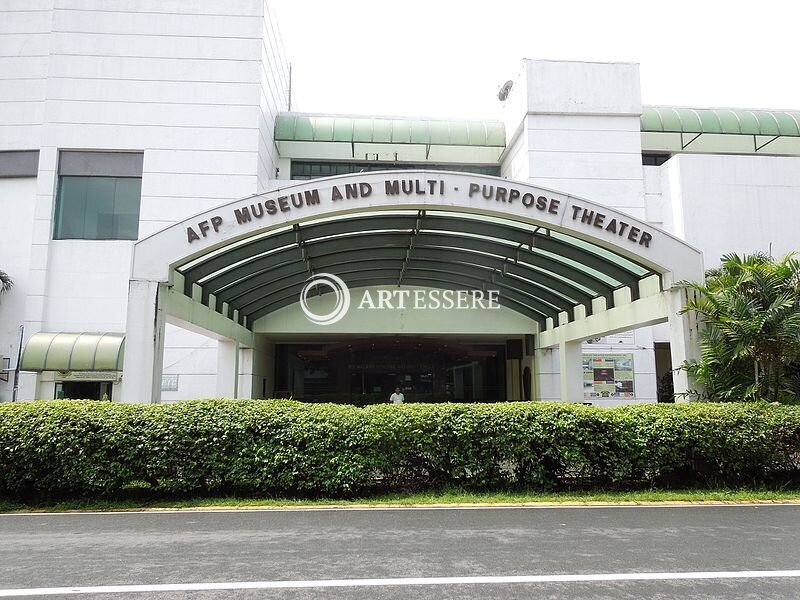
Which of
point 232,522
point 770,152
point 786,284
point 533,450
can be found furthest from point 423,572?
point 770,152

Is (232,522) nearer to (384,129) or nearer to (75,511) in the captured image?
(75,511)

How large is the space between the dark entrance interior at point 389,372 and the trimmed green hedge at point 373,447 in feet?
46.5

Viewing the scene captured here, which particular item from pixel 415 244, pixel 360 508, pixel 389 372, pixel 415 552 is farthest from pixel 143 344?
pixel 389 372

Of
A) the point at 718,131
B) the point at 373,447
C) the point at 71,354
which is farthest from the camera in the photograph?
the point at 718,131

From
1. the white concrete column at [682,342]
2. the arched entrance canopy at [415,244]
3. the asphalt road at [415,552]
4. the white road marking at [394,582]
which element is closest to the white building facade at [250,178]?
the arched entrance canopy at [415,244]

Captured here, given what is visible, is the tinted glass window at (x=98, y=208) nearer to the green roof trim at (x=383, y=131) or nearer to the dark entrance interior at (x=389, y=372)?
the green roof trim at (x=383, y=131)

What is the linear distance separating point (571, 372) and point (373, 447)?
30.7 ft

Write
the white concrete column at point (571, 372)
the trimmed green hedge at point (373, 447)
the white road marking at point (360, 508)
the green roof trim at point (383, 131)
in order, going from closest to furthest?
the white road marking at point (360, 508) < the trimmed green hedge at point (373, 447) < the white concrete column at point (571, 372) < the green roof trim at point (383, 131)

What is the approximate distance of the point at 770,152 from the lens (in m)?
23.5

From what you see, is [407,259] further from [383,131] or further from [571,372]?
[383,131]

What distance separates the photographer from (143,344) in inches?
401

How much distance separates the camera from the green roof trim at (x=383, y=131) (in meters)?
23.3

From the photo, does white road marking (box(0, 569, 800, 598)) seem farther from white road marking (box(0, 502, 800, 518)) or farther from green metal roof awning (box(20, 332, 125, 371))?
green metal roof awning (box(20, 332, 125, 371))

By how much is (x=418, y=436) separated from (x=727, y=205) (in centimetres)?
1643
